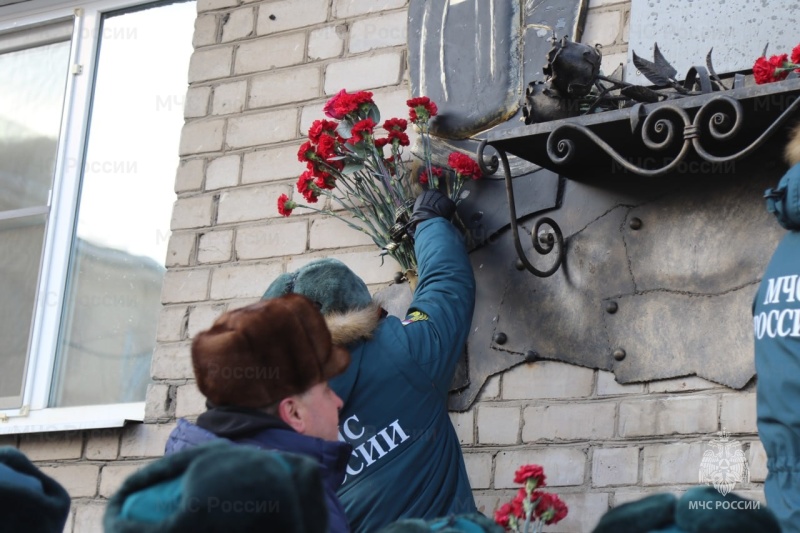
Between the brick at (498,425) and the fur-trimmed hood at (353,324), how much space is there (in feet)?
2.01

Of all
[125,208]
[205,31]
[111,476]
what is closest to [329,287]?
[111,476]

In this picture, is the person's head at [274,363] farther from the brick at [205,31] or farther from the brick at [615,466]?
the brick at [205,31]

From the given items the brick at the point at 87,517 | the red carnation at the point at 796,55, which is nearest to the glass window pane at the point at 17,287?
the brick at the point at 87,517

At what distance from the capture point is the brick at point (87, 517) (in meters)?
3.97

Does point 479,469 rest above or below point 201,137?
below

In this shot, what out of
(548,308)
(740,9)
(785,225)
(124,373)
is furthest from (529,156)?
(124,373)

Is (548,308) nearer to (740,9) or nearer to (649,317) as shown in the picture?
(649,317)

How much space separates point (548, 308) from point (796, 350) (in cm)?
106

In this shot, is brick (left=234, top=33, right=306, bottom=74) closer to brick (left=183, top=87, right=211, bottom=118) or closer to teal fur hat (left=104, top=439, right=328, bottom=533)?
brick (left=183, top=87, right=211, bottom=118)

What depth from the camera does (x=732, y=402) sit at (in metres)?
3.01

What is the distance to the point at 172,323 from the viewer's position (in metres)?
4.02

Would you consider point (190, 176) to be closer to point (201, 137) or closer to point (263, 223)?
point (201, 137)

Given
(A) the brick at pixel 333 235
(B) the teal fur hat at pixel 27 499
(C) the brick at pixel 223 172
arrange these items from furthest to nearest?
1. (C) the brick at pixel 223 172
2. (A) the brick at pixel 333 235
3. (B) the teal fur hat at pixel 27 499

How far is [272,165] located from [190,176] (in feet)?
1.08
